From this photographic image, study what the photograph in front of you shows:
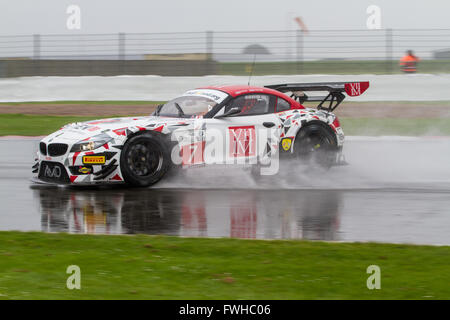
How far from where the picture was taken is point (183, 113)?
10.8 meters

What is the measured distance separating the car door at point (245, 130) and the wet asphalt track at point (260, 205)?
0.47 meters

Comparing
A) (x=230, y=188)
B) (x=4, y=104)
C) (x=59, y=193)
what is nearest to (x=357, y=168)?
(x=230, y=188)

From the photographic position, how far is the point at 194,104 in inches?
430

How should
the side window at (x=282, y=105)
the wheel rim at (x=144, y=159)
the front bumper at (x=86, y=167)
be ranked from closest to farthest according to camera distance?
the front bumper at (x=86, y=167) < the wheel rim at (x=144, y=159) < the side window at (x=282, y=105)

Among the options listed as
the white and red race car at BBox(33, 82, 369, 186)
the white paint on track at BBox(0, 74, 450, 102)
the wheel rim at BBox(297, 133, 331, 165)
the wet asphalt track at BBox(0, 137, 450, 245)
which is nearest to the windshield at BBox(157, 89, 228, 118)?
the white and red race car at BBox(33, 82, 369, 186)

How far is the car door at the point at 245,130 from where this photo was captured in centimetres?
1041

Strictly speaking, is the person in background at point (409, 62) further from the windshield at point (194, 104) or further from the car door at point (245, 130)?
the windshield at point (194, 104)

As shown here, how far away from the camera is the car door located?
10.4 meters

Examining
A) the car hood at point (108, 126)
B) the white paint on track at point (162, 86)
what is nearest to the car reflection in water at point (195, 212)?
the car hood at point (108, 126)

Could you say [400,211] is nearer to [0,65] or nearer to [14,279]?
[14,279]

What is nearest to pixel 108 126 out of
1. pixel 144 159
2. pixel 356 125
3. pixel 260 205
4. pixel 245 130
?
pixel 144 159

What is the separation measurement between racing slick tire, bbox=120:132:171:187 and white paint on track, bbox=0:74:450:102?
13422 mm
